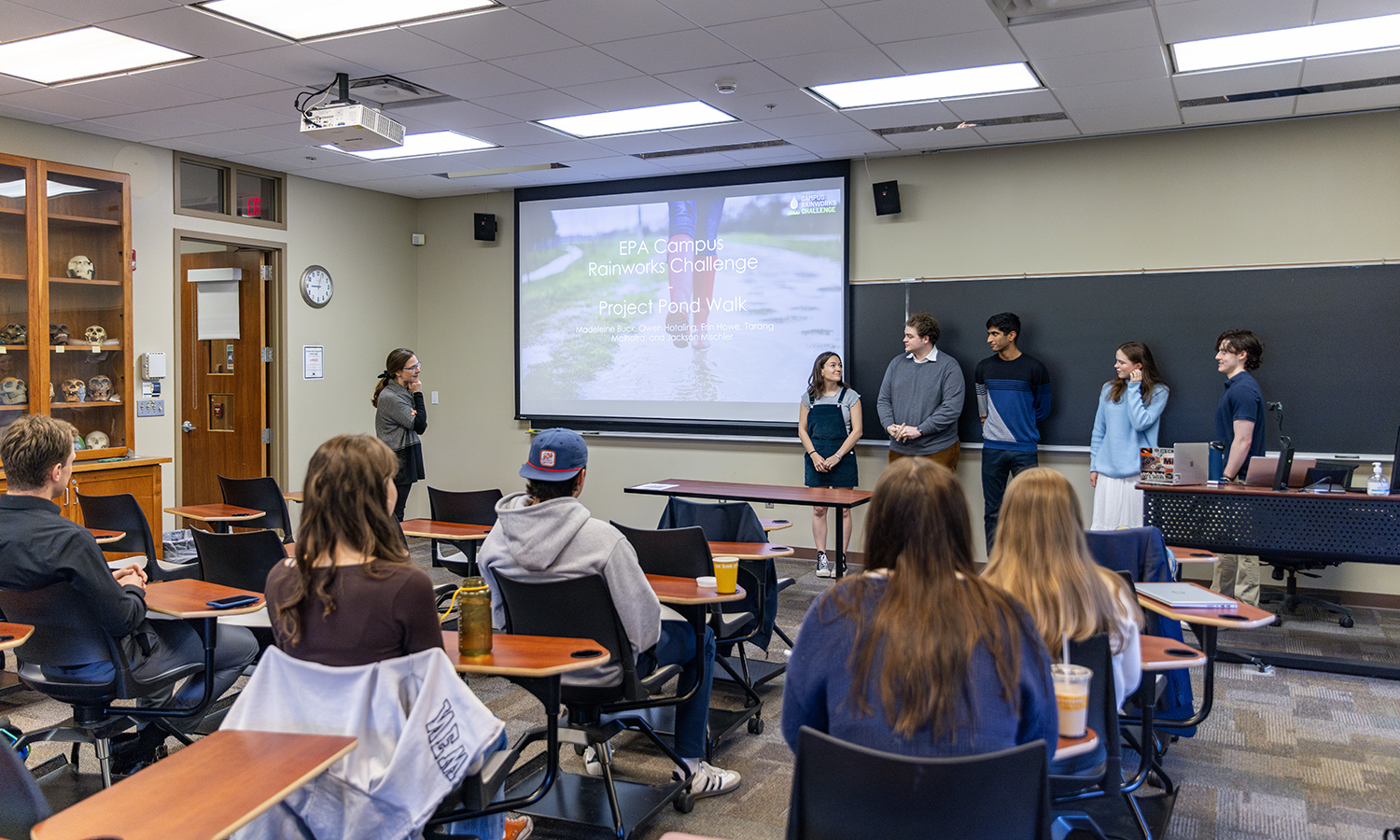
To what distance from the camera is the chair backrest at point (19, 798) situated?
1498 millimetres

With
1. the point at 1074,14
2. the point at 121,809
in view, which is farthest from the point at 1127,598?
the point at 1074,14

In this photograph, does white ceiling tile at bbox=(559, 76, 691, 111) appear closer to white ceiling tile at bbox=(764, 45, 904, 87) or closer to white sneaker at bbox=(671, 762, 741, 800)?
white ceiling tile at bbox=(764, 45, 904, 87)

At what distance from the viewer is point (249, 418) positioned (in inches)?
289

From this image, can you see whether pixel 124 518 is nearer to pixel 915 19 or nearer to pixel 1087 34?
pixel 915 19

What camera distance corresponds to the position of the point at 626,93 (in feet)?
17.0

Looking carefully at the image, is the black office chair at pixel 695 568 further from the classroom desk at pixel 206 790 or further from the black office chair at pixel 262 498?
the black office chair at pixel 262 498

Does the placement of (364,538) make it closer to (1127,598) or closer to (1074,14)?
(1127,598)

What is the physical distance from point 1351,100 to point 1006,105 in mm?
1822

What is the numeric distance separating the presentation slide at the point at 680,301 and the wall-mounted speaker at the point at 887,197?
290mm

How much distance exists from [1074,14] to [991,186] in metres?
2.47

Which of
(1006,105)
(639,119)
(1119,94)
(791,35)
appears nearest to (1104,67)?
(1119,94)

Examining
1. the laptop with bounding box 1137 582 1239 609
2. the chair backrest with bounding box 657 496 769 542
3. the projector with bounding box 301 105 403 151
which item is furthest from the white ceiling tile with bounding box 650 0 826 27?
the laptop with bounding box 1137 582 1239 609

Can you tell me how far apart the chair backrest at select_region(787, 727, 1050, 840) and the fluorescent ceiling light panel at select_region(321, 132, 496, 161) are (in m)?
5.44

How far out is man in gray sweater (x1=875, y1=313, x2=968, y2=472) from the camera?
6316 mm
